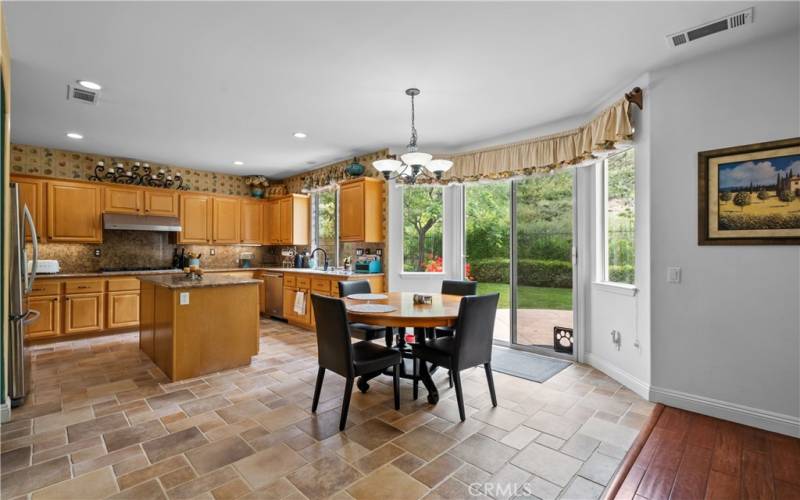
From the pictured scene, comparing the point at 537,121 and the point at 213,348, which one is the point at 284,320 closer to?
the point at 213,348

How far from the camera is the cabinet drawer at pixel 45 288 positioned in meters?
4.68

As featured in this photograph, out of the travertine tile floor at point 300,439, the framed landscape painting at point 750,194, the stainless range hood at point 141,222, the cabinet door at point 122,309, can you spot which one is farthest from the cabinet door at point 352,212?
the framed landscape painting at point 750,194

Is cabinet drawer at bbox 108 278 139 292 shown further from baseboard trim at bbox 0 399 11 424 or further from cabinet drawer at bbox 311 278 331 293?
baseboard trim at bbox 0 399 11 424

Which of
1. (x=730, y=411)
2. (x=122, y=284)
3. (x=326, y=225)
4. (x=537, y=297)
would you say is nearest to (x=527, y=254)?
(x=537, y=297)

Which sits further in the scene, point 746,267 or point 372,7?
point 746,267

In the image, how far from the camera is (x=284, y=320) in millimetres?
6191

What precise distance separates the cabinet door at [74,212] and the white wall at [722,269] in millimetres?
6738

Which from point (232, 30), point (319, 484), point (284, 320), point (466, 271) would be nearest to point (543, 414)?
point (319, 484)

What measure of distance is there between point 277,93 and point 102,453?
2933mm

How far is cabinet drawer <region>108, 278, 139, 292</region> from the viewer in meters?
5.19

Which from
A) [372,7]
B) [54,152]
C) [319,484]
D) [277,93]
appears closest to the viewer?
[319,484]

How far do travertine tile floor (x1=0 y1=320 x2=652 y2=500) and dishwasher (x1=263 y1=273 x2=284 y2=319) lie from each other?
2609 millimetres

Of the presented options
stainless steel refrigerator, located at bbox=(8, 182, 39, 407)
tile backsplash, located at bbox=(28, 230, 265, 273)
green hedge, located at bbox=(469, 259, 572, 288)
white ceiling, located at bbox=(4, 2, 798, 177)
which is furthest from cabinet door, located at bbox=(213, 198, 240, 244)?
green hedge, located at bbox=(469, 259, 572, 288)

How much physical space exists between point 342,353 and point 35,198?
5087mm
